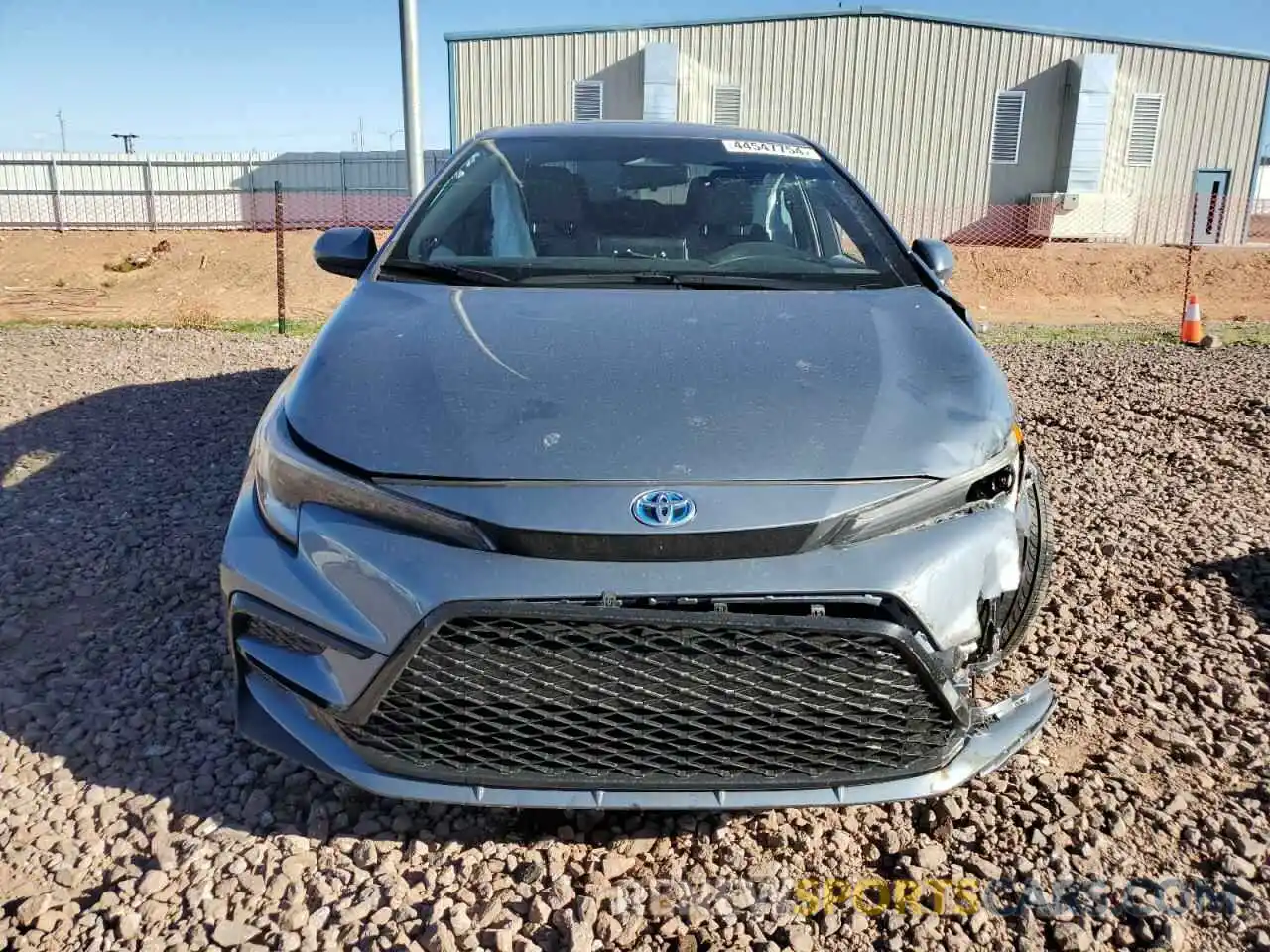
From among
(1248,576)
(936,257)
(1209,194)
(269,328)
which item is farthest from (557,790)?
(1209,194)

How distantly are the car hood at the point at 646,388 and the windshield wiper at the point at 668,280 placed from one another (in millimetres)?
128

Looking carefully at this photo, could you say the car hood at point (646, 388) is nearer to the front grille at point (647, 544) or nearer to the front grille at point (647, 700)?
the front grille at point (647, 544)

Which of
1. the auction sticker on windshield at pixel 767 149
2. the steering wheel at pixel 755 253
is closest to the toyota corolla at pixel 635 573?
the steering wheel at pixel 755 253

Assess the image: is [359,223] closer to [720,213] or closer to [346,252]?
[346,252]

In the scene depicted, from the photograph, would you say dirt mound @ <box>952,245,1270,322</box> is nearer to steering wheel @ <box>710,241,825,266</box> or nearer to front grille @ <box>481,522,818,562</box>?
steering wheel @ <box>710,241,825,266</box>

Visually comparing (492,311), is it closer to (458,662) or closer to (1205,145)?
(458,662)

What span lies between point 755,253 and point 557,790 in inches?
77.7

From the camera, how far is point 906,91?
22656 mm

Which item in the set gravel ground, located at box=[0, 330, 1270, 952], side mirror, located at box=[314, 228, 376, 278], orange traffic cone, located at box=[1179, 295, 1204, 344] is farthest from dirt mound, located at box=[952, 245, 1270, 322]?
side mirror, located at box=[314, 228, 376, 278]

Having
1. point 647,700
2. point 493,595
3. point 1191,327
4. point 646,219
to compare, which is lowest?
point 1191,327

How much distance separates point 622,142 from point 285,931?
283 centimetres

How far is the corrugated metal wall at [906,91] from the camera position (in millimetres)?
22422

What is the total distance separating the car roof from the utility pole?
5221 mm

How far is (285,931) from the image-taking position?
1995mm
